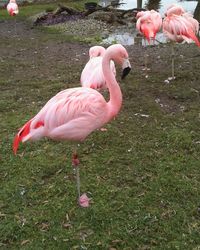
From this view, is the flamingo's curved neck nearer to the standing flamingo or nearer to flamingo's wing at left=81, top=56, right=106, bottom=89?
flamingo's wing at left=81, top=56, right=106, bottom=89

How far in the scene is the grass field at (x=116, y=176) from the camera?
10.8ft

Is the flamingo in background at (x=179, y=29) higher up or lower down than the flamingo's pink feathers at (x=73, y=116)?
lower down

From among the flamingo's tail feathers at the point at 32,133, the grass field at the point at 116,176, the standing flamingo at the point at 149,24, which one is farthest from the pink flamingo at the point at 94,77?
the standing flamingo at the point at 149,24

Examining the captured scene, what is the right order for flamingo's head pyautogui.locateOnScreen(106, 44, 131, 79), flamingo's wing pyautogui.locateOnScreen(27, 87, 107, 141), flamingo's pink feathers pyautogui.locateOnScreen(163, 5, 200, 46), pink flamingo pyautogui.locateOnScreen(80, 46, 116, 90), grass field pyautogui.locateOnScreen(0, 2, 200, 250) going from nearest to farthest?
grass field pyautogui.locateOnScreen(0, 2, 200, 250)
flamingo's wing pyautogui.locateOnScreen(27, 87, 107, 141)
flamingo's head pyautogui.locateOnScreen(106, 44, 131, 79)
pink flamingo pyautogui.locateOnScreen(80, 46, 116, 90)
flamingo's pink feathers pyautogui.locateOnScreen(163, 5, 200, 46)

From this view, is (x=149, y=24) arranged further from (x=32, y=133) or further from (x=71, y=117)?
(x=32, y=133)

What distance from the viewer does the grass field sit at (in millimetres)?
3281

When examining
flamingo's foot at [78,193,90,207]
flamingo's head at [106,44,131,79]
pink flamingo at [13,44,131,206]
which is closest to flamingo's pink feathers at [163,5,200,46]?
flamingo's head at [106,44,131,79]

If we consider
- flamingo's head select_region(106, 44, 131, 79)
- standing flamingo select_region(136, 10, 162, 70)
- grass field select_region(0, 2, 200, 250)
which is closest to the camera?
grass field select_region(0, 2, 200, 250)

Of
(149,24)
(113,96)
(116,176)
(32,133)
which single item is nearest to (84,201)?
(116,176)

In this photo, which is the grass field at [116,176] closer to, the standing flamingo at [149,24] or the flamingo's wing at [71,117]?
the flamingo's wing at [71,117]

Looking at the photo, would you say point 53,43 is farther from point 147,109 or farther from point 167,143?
point 167,143

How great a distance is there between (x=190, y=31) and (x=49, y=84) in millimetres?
2504

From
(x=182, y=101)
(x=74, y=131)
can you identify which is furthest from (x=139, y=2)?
(x=74, y=131)

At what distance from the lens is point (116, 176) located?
4.07m
